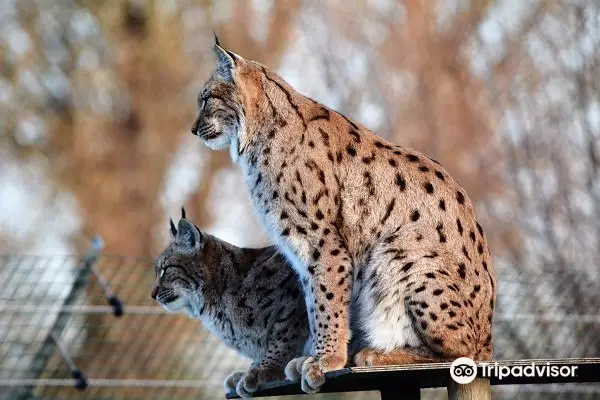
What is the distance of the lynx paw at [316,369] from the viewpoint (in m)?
6.27

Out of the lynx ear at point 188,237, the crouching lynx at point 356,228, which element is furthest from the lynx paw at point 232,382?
the lynx ear at point 188,237

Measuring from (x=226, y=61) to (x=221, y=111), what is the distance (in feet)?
0.90

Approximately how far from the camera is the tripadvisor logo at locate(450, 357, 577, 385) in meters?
5.43

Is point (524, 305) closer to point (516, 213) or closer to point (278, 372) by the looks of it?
point (516, 213)

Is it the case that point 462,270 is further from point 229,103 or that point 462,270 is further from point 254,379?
point 229,103

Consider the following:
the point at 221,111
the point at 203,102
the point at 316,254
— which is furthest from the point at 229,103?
the point at 316,254

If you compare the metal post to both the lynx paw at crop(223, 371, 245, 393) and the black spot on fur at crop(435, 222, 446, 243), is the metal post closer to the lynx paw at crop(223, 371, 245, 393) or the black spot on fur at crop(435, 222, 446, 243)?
the black spot on fur at crop(435, 222, 446, 243)

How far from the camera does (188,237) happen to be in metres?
7.78

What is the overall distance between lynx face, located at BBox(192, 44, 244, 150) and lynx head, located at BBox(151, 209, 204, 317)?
82 centimetres

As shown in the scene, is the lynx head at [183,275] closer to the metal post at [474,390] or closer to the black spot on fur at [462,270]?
the black spot on fur at [462,270]

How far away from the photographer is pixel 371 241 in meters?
6.52

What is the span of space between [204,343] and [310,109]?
17.5 ft

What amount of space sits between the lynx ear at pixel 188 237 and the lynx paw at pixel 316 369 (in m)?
1.53

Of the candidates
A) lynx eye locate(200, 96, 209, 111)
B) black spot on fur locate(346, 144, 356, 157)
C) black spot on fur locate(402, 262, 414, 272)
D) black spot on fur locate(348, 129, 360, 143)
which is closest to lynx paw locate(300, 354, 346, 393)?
black spot on fur locate(402, 262, 414, 272)
